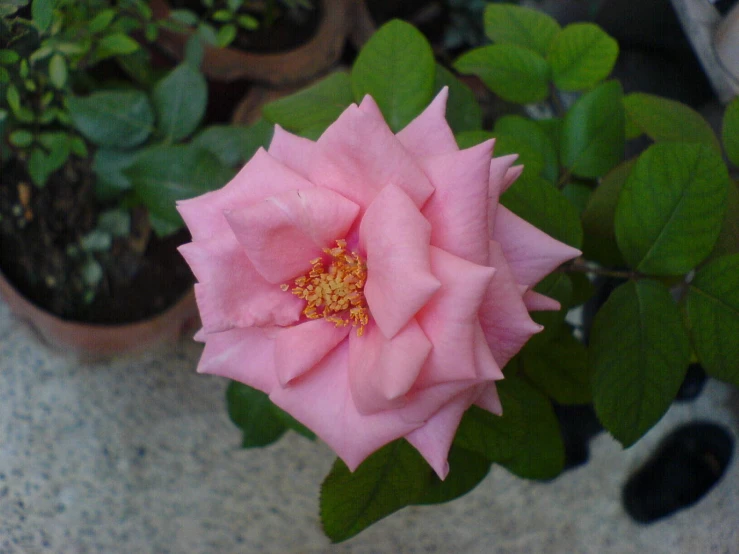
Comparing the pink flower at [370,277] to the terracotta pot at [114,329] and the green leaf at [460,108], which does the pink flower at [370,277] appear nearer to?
the green leaf at [460,108]

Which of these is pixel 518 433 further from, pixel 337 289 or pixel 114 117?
pixel 114 117

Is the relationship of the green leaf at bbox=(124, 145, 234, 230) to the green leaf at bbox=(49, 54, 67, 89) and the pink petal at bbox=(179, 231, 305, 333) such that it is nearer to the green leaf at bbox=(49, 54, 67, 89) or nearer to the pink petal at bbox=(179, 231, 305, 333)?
the green leaf at bbox=(49, 54, 67, 89)

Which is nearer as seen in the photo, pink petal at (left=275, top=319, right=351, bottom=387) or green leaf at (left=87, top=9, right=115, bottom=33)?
pink petal at (left=275, top=319, right=351, bottom=387)

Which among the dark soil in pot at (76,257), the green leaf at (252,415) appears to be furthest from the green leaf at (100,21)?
the green leaf at (252,415)

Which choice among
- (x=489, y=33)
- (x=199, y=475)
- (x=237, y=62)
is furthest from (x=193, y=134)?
(x=199, y=475)

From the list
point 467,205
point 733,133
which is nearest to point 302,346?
point 467,205

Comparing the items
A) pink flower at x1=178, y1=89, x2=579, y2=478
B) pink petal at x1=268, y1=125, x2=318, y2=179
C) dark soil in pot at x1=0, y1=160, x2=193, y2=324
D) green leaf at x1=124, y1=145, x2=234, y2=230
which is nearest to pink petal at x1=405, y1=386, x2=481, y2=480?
pink flower at x1=178, y1=89, x2=579, y2=478
